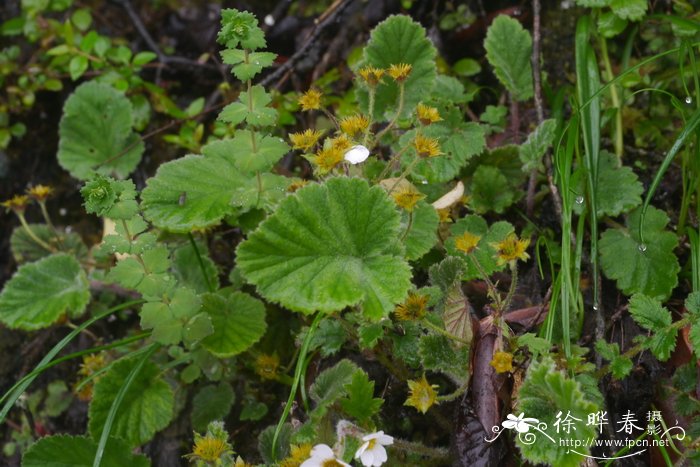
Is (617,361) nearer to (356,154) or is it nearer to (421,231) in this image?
(421,231)

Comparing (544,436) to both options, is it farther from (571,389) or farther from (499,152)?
(499,152)

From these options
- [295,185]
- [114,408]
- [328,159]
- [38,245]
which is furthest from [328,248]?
[38,245]

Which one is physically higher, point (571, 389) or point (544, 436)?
point (571, 389)

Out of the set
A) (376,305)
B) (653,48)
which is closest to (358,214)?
(376,305)

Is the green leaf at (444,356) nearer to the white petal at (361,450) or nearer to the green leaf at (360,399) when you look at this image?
the green leaf at (360,399)

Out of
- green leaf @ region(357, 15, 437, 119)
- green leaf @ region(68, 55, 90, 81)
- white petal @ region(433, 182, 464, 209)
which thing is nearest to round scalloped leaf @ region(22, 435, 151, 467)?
white petal @ region(433, 182, 464, 209)
